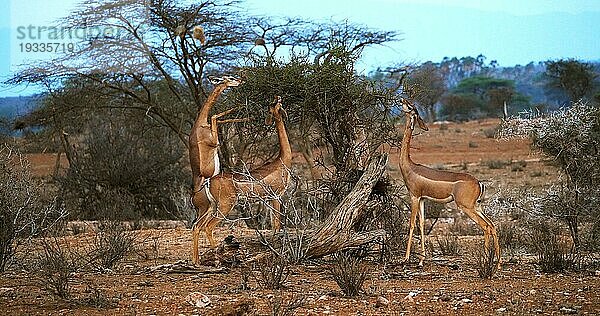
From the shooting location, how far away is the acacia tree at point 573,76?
45406 millimetres

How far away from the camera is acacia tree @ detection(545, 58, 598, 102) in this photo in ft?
149

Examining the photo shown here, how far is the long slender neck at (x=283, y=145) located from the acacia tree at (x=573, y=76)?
38.5 meters

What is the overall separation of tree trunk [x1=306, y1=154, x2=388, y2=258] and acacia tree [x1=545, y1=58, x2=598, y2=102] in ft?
126

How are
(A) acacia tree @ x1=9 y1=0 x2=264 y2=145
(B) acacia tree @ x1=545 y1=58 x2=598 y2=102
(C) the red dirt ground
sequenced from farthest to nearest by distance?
1. (B) acacia tree @ x1=545 y1=58 x2=598 y2=102
2. (A) acacia tree @ x1=9 y1=0 x2=264 y2=145
3. (C) the red dirt ground

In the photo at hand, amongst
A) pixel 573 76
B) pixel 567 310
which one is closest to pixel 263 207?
pixel 567 310

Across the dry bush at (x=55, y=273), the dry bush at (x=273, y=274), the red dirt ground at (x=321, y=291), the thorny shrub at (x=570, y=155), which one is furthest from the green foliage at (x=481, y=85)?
the dry bush at (x=55, y=273)

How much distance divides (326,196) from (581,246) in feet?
11.1

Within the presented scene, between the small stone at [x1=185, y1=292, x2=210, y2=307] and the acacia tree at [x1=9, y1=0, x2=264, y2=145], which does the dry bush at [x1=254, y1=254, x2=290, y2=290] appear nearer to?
the small stone at [x1=185, y1=292, x2=210, y2=307]

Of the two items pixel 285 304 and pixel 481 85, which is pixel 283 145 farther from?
pixel 481 85

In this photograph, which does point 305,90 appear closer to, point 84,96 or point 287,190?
point 287,190

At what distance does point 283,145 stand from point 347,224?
1220 mm

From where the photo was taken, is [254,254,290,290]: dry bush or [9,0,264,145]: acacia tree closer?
[254,254,290,290]: dry bush

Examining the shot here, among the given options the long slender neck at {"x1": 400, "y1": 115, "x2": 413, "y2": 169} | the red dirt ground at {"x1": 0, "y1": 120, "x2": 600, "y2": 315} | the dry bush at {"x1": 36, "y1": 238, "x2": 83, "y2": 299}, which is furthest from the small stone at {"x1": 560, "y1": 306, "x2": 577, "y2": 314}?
the dry bush at {"x1": 36, "y1": 238, "x2": 83, "y2": 299}

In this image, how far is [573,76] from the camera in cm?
4553
